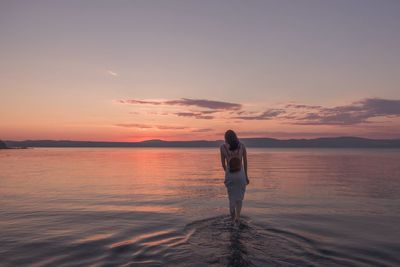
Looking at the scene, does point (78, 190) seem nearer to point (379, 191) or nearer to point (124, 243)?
point (124, 243)

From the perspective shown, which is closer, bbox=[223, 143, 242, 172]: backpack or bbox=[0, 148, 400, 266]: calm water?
bbox=[0, 148, 400, 266]: calm water

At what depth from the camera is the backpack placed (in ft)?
34.7

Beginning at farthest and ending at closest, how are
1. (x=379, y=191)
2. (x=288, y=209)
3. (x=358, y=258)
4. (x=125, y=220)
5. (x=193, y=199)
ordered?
(x=379, y=191) → (x=193, y=199) → (x=288, y=209) → (x=125, y=220) → (x=358, y=258)

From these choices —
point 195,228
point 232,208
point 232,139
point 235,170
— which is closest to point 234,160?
point 235,170

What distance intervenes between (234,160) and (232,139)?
0.75m

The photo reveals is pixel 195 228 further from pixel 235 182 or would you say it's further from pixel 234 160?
pixel 234 160

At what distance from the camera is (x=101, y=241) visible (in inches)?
381

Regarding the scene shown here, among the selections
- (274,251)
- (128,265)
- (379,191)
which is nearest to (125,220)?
(128,265)

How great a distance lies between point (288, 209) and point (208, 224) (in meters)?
4.93

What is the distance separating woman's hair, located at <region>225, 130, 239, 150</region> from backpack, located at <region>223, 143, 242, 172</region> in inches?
6.5

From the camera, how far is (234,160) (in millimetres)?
10648

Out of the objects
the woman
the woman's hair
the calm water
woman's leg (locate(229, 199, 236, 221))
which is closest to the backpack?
the woman

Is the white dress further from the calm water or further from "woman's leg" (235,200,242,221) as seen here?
the calm water

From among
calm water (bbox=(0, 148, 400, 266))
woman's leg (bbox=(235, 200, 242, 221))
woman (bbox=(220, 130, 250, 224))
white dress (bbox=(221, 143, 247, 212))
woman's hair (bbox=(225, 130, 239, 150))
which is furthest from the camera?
woman's leg (bbox=(235, 200, 242, 221))
